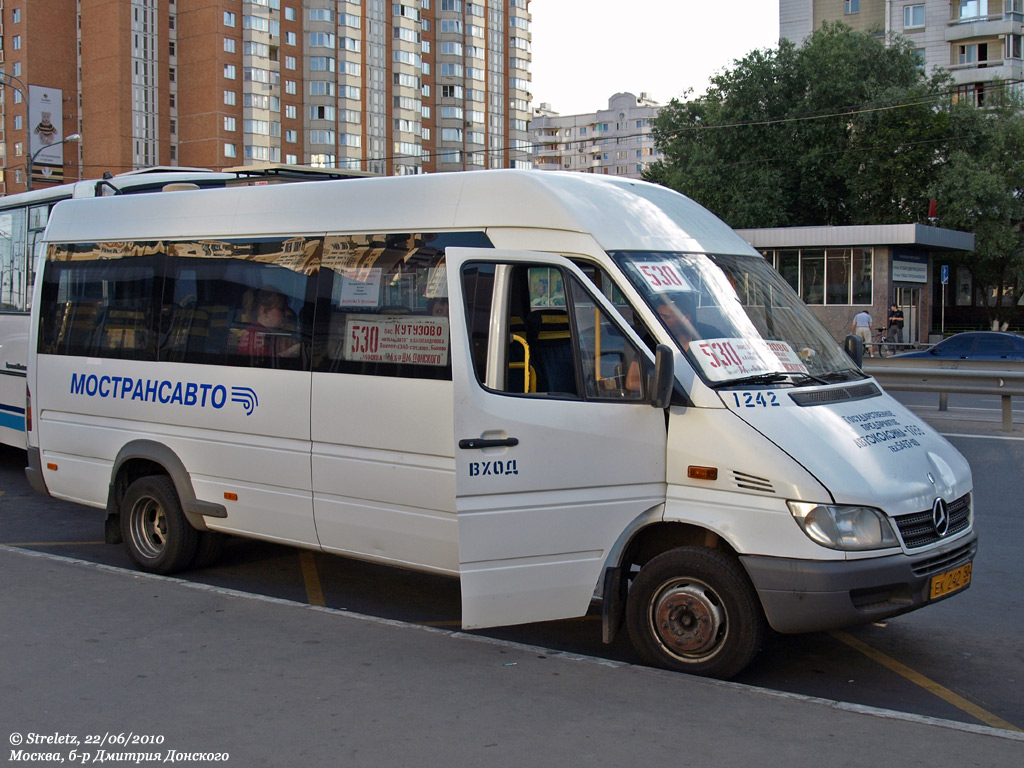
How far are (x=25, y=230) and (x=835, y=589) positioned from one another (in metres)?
10.5

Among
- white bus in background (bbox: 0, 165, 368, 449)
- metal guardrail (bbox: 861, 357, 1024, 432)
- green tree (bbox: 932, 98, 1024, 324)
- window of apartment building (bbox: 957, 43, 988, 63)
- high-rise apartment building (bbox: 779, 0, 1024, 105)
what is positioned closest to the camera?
white bus in background (bbox: 0, 165, 368, 449)

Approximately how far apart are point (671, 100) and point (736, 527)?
148ft

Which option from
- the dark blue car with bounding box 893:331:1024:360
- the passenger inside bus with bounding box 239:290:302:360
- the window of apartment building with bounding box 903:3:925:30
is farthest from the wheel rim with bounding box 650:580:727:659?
the window of apartment building with bounding box 903:3:925:30

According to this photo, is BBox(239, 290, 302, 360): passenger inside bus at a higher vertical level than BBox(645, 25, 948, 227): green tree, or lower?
lower

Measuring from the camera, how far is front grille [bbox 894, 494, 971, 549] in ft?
15.9

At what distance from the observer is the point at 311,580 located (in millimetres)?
7289

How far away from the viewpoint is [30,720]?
14.5ft

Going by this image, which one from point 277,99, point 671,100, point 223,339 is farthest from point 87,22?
point 223,339

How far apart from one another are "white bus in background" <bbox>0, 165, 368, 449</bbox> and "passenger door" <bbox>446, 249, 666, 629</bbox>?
4864 mm

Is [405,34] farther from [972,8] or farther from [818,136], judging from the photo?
[818,136]

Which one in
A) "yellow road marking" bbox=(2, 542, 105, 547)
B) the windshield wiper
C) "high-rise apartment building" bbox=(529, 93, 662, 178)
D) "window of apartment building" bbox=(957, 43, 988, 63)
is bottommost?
"yellow road marking" bbox=(2, 542, 105, 547)

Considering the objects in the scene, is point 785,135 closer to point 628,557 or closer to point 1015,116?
point 1015,116

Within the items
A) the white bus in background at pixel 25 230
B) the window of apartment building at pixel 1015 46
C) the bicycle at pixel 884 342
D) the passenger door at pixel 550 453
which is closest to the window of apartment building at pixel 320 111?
the window of apartment building at pixel 1015 46

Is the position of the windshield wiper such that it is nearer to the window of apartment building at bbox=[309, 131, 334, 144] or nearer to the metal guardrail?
the metal guardrail
